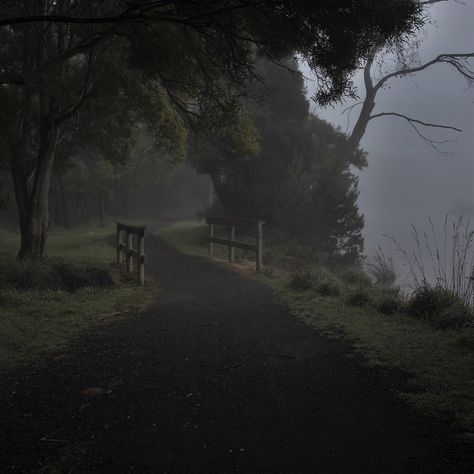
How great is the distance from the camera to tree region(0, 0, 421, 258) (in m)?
5.76

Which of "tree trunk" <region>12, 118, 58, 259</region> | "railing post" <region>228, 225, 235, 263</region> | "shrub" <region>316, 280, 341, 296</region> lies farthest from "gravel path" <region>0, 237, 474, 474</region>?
"tree trunk" <region>12, 118, 58, 259</region>

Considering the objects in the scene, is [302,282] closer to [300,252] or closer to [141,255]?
[141,255]

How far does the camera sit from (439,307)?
7109 millimetres

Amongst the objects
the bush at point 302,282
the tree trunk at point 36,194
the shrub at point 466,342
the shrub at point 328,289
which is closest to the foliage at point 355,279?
the bush at point 302,282

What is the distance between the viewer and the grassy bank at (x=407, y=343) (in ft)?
13.7

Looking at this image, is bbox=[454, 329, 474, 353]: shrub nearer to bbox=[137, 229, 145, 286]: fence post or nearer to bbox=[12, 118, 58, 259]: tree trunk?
bbox=[137, 229, 145, 286]: fence post

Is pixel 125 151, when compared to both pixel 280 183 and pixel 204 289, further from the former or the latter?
pixel 280 183

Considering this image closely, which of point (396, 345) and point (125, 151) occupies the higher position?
point (125, 151)

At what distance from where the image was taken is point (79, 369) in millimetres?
5234

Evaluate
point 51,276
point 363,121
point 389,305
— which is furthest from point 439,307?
point 363,121

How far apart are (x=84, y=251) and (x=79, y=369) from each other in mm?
12407

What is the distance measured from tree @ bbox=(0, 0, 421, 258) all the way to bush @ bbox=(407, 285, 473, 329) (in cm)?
350

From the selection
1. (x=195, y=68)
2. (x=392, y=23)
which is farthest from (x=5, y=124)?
(x=392, y=23)

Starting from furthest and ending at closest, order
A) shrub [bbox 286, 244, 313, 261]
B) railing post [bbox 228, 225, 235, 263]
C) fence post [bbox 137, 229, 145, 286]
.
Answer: shrub [bbox 286, 244, 313, 261] < railing post [bbox 228, 225, 235, 263] < fence post [bbox 137, 229, 145, 286]
